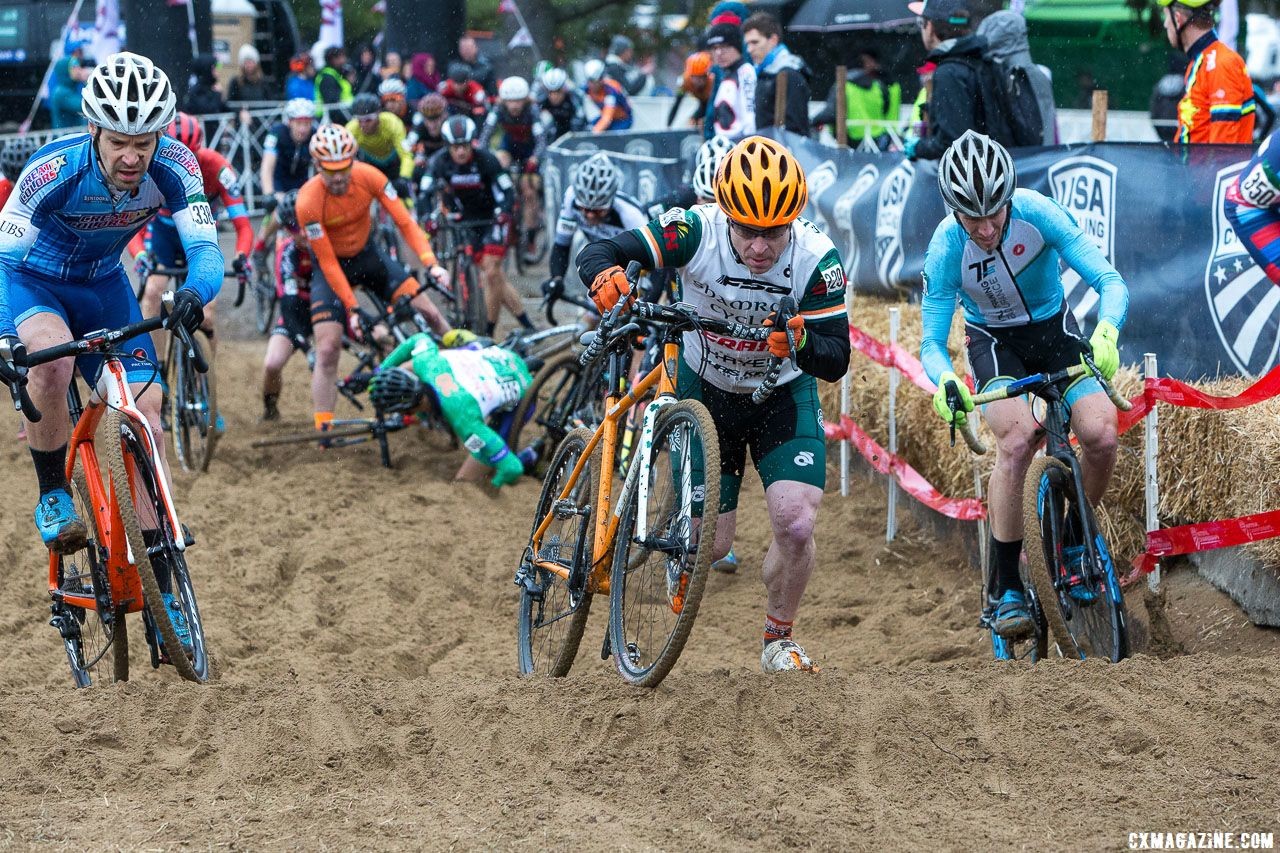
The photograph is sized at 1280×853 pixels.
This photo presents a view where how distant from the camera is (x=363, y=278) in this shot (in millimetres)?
10758

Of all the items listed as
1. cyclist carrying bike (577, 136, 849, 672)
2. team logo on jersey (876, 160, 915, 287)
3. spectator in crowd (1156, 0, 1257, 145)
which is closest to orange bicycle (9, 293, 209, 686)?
cyclist carrying bike (577, 136, 849, 672)

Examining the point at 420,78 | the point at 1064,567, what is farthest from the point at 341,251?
the point at 420,78

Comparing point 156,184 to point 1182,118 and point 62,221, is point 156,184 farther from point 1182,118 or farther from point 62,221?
point 1182,118

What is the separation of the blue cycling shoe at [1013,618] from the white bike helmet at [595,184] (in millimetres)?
4646

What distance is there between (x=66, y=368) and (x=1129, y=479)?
4.79m

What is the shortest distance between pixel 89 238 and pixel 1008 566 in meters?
4.07

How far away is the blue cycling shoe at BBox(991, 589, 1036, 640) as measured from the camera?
576 centimetres

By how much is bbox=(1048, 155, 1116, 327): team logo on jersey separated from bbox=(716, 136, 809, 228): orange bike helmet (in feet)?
10.6

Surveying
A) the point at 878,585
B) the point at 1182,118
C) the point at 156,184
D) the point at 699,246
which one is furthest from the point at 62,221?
the point at 1182,118

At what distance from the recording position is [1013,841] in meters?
3.99

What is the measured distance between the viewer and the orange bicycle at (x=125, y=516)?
5410mm

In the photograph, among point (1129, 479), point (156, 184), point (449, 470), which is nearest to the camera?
point (156, 184)

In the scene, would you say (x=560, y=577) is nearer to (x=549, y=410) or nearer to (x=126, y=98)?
(x=126, y=98)

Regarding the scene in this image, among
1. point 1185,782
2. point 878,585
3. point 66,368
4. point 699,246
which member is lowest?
point 878,585
